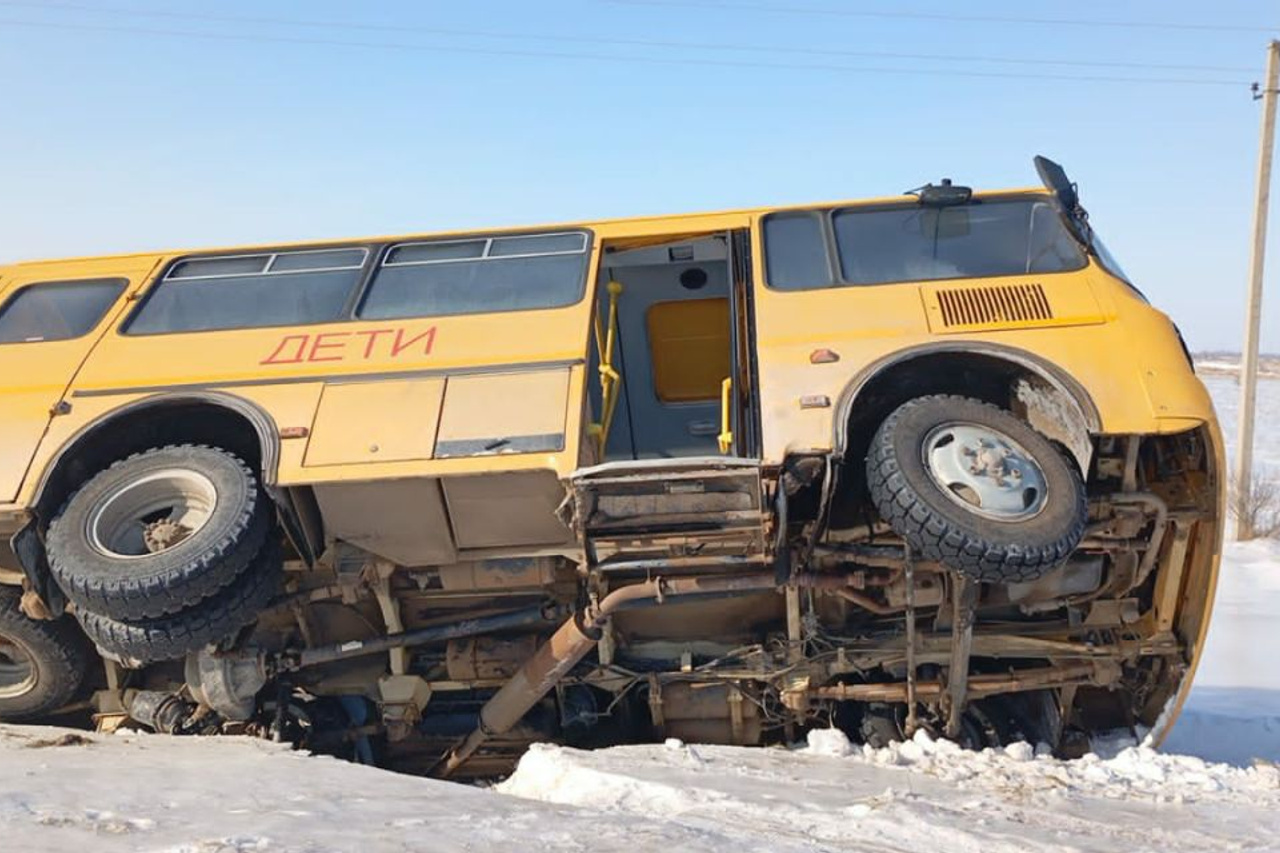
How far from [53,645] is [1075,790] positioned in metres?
5.10

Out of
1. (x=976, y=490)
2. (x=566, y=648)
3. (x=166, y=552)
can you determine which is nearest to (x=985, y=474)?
(x=976, y=490)

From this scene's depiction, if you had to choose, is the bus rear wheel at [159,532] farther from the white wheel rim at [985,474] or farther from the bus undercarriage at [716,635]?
the white wheel rim at [985,474]

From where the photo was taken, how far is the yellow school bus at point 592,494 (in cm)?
488

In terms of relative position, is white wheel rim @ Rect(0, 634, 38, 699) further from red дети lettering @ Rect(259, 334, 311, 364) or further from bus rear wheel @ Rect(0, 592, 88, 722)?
red дети lettering @ Rect(259, 334, 311, 364)

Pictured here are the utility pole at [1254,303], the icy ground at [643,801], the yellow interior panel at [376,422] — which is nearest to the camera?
the icy ground at [643,801]

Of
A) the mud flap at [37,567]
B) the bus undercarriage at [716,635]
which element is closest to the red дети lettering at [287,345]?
the bus undercarriage at [716,635]

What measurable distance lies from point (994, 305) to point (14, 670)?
548 centimetres

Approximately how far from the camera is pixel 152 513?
16.9 ft

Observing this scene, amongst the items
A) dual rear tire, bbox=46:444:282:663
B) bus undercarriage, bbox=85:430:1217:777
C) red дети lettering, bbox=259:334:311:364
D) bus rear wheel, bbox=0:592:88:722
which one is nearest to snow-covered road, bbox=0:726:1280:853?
bus rear wheel, bbox=0:592:88:722

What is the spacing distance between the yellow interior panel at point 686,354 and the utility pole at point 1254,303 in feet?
40.0

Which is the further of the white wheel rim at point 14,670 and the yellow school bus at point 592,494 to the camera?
the white wheel rim at point 14,670

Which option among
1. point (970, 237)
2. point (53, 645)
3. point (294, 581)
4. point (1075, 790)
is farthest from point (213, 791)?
point (970, 237)

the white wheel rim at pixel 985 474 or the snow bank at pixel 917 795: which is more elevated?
the white wheel rim at pixel 985 474

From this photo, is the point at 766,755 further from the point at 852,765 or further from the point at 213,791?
the point at 213,791
